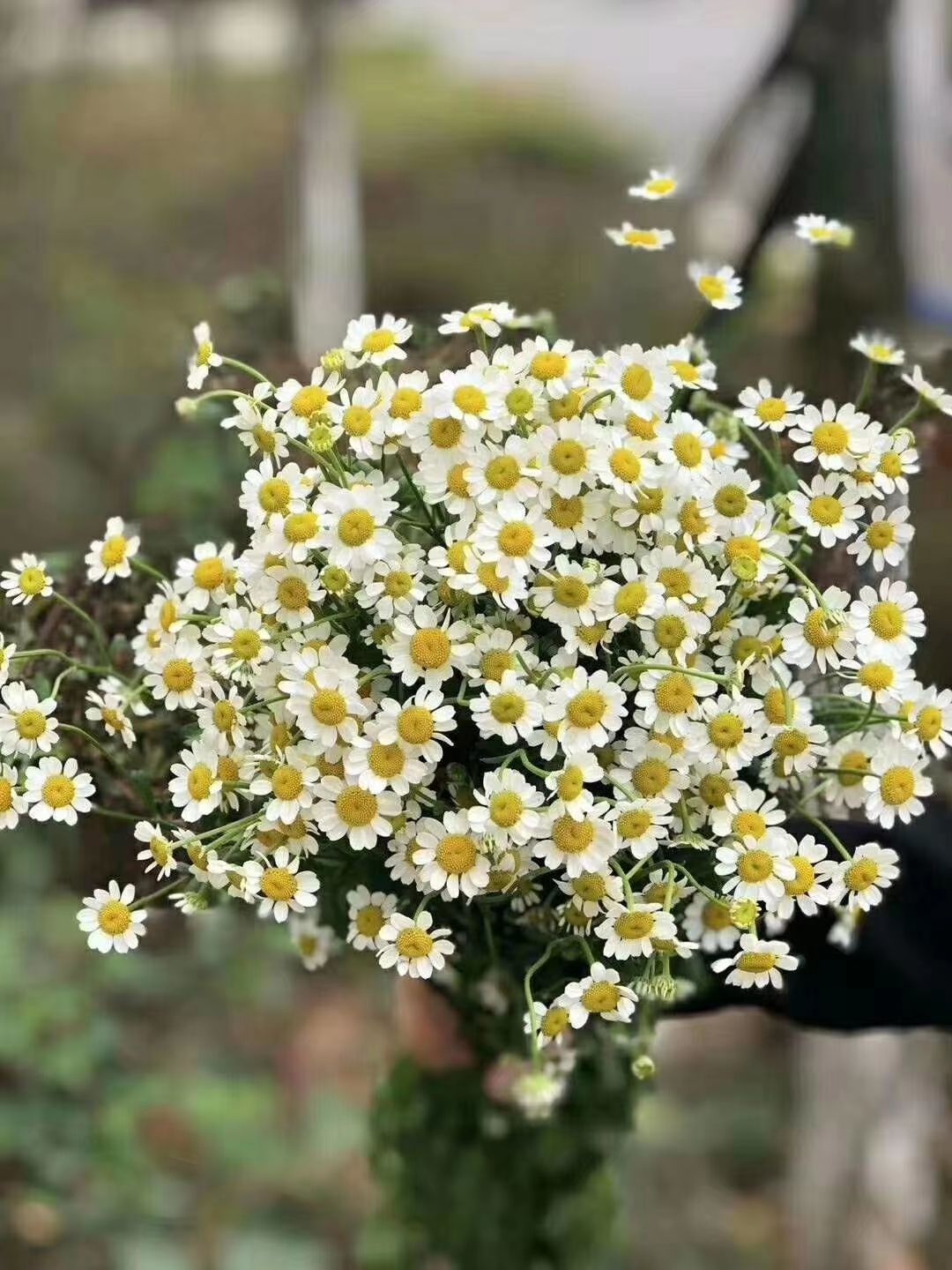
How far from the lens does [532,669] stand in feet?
1.56

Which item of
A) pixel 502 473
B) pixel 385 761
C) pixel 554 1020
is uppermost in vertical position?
pixel 502 473

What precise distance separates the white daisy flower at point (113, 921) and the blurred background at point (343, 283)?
54 cm

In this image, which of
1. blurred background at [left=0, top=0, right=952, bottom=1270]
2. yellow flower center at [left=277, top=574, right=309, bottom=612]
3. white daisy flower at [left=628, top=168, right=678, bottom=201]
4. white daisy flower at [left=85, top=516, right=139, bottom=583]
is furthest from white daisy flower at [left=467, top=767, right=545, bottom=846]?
blurred background at [left=0, top=0, right=952, bottom=1270]

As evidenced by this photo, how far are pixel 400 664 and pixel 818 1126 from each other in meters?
1.46

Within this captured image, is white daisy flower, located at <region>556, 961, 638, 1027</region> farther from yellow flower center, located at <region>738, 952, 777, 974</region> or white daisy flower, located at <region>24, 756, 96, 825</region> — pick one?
white daisy flower, located at <region>24, 756, 96, 825</region>

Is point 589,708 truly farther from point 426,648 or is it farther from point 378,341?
point 378,341

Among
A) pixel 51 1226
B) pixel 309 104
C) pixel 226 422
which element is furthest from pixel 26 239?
pixel 226 422

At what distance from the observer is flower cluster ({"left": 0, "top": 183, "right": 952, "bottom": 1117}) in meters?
0.46

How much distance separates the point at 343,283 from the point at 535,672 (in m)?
1.16

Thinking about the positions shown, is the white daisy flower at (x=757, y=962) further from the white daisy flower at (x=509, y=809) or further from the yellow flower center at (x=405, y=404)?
the yellow flower center at (x=405, y=404)

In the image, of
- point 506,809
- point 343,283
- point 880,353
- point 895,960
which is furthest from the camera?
point 343,283

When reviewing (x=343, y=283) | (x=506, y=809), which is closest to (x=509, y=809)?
(x=506, y=809)

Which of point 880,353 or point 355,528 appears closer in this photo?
point 355,528

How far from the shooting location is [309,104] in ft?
6.12
